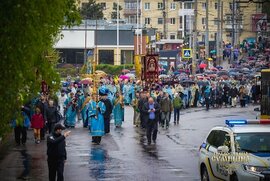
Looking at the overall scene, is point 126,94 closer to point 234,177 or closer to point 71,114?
point 71,114

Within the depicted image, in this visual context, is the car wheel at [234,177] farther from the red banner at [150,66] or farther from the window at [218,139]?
the red banner at [150,66]

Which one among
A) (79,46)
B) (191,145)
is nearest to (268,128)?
(191,145)

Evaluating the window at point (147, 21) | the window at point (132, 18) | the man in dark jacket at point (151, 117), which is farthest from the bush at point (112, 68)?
the man in dark jacket at point (151, 117)

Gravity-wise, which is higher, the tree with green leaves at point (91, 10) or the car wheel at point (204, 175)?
the tree with green leaves at point (91, 10)

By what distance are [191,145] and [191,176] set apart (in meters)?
8.08

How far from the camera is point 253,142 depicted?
17906 mm

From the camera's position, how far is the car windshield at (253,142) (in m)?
17.6

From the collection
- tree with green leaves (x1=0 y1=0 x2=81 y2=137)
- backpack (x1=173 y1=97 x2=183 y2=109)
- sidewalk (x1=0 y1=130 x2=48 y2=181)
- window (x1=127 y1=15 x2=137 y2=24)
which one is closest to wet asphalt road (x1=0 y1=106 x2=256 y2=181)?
sidewalk (x1=0 y1=130 x2=48 y2=181)

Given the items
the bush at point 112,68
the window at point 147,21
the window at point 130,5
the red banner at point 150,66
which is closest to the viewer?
the red banner at point 150,66

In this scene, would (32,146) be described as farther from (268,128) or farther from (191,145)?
(268,128)

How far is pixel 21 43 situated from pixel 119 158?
10.6 metres

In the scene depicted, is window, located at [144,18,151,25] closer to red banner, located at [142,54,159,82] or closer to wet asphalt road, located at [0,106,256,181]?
red banner, located at [142,54,159,82]

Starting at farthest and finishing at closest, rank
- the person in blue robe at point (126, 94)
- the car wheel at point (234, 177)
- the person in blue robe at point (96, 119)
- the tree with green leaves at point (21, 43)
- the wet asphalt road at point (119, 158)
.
A: the person in blue robe at point (126, 94), the person in blue robe at point (96, 119), the wet asphalt road at point (119, 158), the car wheel at point (234, 177), the tree with green leaves at point (21, 43)

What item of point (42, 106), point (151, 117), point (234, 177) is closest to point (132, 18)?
point (42, 106)
